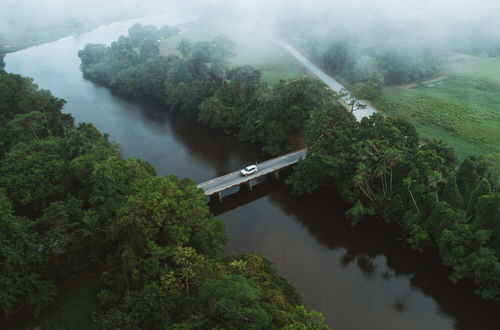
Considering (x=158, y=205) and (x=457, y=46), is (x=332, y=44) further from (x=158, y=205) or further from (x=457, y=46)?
(x=158, y=205)

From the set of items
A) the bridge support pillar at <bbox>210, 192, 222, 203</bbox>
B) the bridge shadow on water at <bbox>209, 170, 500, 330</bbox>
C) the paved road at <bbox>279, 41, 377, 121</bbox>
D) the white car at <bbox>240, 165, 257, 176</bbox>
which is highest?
the paved road at <bbox>279, 41, 377, 121</bbox>

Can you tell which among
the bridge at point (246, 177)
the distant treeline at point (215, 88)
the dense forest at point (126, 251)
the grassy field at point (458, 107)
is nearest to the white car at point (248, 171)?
the bridge at point (246, 177)

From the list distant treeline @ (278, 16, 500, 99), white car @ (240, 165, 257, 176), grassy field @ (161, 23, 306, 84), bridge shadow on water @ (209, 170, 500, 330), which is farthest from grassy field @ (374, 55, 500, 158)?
white car @ (240, 165, 257, 176)

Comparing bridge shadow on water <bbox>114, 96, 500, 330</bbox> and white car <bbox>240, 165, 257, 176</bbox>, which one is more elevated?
white car <bbox>240, 165, 257, 176</bbox>

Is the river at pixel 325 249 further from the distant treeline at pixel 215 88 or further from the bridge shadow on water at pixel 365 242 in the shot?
the distant treeline at pixel 215 88

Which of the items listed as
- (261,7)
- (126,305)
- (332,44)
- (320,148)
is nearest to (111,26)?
(261,7)

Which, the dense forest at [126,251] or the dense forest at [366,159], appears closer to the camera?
the dense forest at [126,251]

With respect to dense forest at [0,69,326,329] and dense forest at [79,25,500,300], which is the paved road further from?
dense forest at [0,69,326,329]
